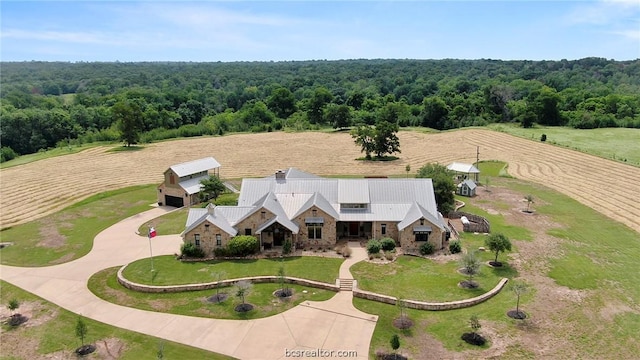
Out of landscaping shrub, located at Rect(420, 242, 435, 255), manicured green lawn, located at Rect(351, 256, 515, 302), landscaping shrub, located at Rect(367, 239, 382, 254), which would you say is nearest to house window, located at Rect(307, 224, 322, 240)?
landscaping shrub, located at Rect(367, 239, 382, 254)

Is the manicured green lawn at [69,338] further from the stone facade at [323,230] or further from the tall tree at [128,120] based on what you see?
the tall tree at [128,120]

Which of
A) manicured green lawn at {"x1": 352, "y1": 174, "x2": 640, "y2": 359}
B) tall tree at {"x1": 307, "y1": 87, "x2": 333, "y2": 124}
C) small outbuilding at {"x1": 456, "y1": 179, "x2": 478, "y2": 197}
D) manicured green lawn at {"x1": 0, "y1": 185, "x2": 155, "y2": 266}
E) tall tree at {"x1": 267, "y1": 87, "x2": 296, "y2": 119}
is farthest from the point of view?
tall tree at {"x1": 267, "y1": 87, "x2": 296, "y2": 119}

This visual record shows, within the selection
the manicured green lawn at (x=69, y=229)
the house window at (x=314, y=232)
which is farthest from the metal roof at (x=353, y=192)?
the manicured green lawn at (x=69, y=229)

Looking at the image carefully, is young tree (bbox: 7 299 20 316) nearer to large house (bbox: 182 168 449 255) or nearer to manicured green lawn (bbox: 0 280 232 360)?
manicured green lawn (bbox: 0 280 232 360)

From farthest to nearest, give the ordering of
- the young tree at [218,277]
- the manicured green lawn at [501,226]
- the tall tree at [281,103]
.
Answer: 1. the tall tree at [281,103]
2. the manicured green lawn at [501,226]
3. the young tree at [218,277]

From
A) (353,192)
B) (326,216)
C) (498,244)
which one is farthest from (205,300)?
(498,244)

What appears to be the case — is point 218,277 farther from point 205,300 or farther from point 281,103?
point 281,103

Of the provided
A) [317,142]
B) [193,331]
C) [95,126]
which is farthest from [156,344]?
[95,126]
